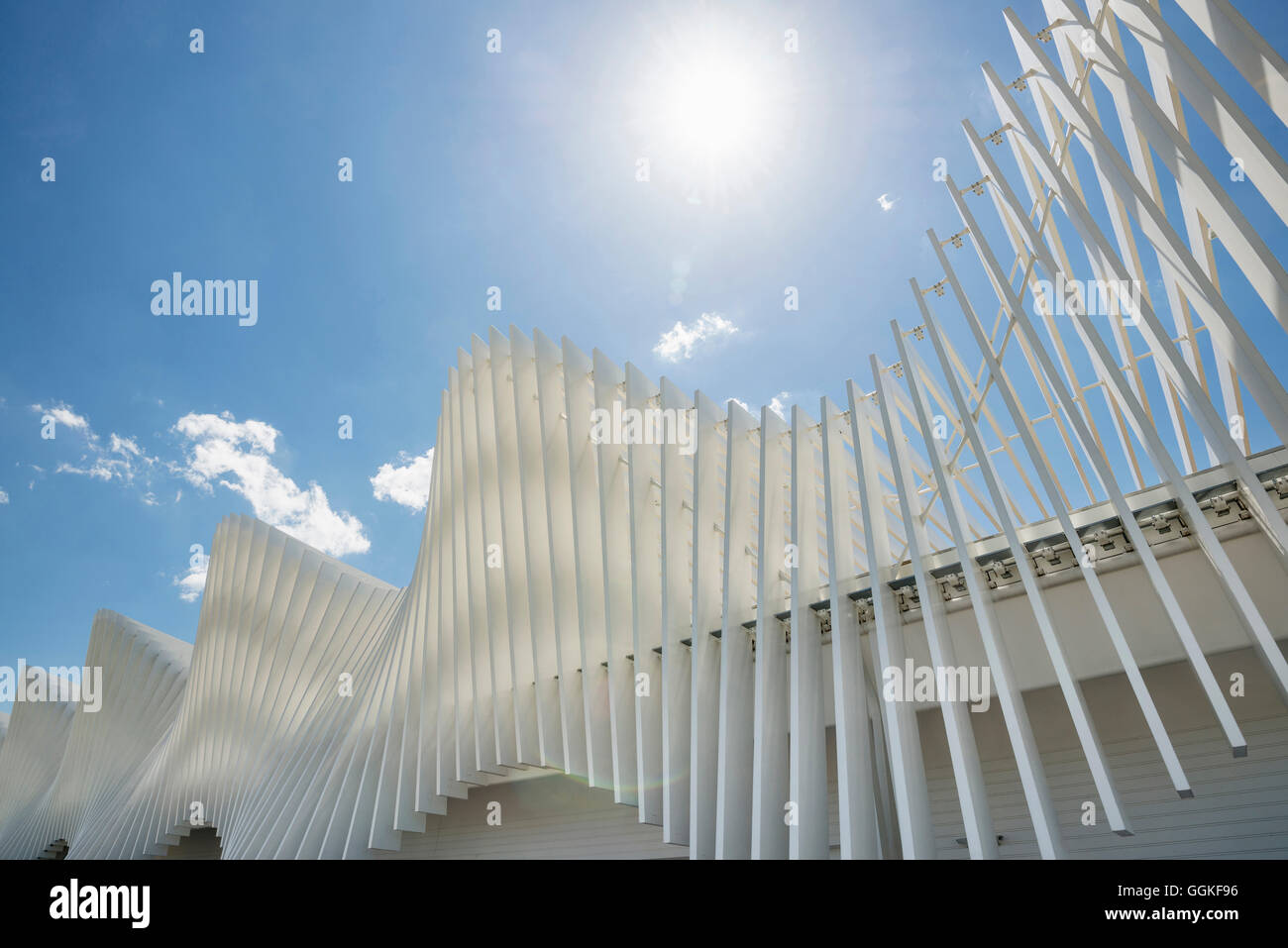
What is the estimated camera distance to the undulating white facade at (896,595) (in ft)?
15.7

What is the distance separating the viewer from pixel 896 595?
6.21 m

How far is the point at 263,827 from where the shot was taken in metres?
10.7

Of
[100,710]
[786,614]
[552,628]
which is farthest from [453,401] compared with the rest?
[100,710]

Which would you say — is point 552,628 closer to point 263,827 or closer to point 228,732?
point 263,827

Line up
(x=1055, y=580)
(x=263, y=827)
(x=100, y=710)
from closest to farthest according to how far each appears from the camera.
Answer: (x=1055, y=580) < (x=263, y=827) < (x=100, y=710)

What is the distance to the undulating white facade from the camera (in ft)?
15.7

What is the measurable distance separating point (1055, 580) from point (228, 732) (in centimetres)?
1511

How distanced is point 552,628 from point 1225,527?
6.19 metres
